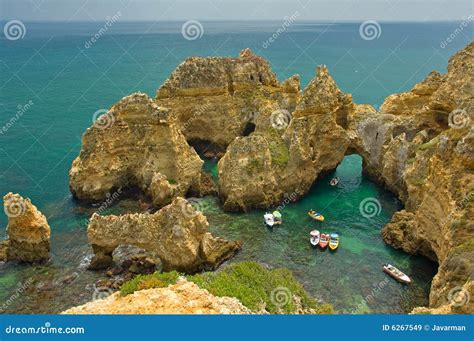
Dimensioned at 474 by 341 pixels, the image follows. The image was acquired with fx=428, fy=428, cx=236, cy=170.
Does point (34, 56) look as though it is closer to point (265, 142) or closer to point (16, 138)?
point (16, 138)

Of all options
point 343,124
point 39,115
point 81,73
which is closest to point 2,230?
point 343,124

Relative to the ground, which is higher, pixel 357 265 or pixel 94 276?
pixel 357 265

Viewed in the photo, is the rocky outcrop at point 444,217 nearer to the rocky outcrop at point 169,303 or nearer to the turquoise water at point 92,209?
the turquoise water at point 92,209

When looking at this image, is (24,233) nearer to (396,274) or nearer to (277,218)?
(277,218)

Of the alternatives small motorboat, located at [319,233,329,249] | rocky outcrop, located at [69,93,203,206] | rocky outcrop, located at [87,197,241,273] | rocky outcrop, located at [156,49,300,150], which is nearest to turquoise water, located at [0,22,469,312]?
small motorboat, located at [319,233,329,249]

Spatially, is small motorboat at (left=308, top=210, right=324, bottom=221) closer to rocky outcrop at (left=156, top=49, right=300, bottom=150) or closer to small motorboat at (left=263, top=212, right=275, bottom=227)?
small motorboat at (left=263, top=212, right=275, bottom=227)
